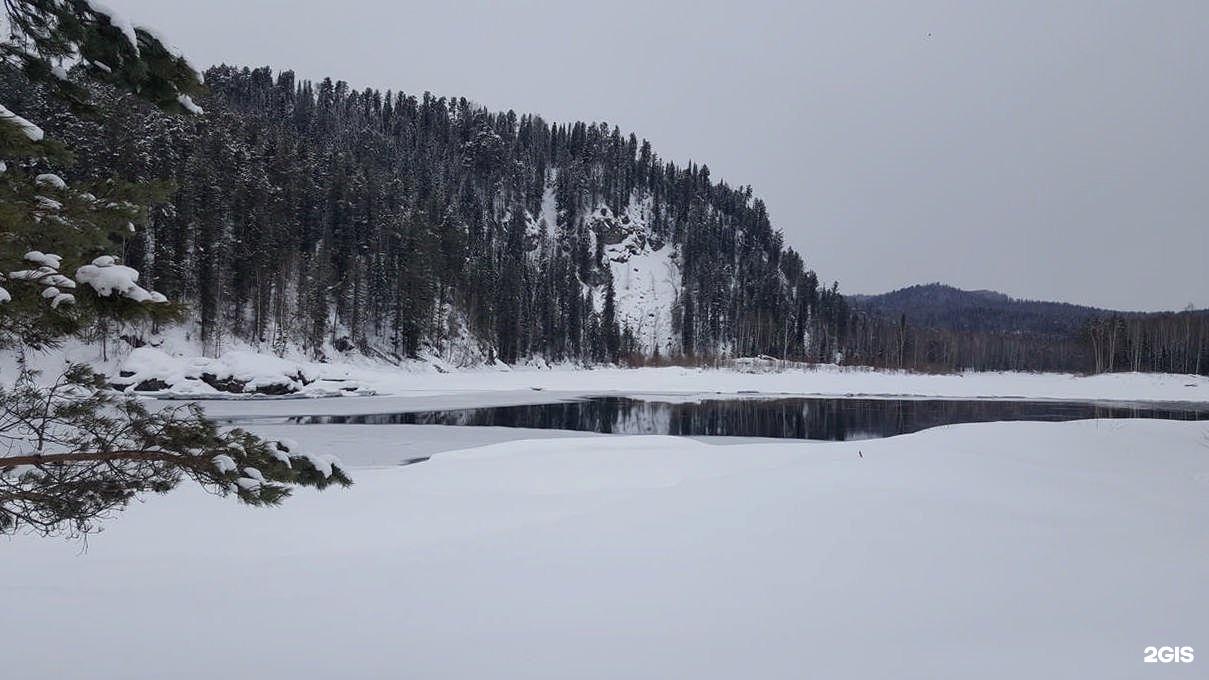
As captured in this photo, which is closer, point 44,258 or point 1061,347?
point 44,258

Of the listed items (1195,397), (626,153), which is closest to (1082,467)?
(1195,397)

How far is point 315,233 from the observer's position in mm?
49750

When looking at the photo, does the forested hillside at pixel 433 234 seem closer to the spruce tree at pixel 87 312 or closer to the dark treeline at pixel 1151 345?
the spruce tree at pixel 87 312

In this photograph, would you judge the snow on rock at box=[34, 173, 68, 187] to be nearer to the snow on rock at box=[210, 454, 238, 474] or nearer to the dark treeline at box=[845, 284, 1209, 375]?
the snow on rock at box=[210, 454, 238, 474]

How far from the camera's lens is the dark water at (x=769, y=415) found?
20.8 m

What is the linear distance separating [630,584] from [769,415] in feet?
73.3

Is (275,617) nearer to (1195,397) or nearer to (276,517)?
(276,517)

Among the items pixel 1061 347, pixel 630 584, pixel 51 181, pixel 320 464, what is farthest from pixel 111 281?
pixel 1061 347

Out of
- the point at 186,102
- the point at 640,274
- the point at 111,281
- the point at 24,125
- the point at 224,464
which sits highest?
the point at 640,274

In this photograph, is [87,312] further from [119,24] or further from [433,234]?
[433,234]

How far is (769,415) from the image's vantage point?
85.5 ft

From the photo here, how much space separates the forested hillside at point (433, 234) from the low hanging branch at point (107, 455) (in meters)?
1.12

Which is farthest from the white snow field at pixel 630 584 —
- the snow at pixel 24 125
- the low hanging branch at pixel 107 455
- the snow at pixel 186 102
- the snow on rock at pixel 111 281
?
the snow at pixel 186 102

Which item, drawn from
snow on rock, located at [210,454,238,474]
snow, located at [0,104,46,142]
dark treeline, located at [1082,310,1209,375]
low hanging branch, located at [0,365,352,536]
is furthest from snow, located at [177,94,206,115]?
dark treeline, located at [1082,310,1209,375]
